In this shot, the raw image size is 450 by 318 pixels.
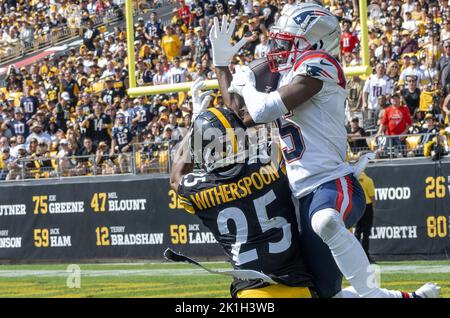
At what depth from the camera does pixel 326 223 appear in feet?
16.4

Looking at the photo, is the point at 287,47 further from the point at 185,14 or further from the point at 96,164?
the point at 185,14

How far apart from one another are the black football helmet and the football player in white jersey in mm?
435

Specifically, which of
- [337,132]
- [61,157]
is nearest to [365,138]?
[61,157]

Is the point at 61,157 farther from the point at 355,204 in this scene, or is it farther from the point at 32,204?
the point at 355,204

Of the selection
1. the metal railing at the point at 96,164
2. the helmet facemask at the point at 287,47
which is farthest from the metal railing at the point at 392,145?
the helmet facemask at the point at 287,47

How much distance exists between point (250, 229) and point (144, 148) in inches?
438

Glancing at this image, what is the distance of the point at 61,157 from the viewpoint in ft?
55.6

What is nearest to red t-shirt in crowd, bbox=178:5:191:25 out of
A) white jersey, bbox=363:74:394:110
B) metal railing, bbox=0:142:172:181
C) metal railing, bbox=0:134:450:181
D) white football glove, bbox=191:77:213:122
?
metal railing, bbox=0:134:450:181

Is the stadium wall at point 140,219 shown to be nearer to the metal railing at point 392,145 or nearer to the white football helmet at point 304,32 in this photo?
the metal railing at point 392,145

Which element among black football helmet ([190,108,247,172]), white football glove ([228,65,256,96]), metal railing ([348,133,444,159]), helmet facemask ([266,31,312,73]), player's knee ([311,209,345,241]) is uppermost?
helmet facemask ([266,31,312,73])

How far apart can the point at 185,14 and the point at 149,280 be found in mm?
6059

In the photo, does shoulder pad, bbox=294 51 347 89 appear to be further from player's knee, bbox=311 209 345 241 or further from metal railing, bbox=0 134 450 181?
metal railing, bbox=0 134 450 181

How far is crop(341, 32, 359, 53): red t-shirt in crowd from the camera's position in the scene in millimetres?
14375

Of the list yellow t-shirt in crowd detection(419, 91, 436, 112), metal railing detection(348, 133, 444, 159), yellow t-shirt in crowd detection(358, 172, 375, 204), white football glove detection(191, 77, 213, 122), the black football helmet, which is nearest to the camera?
the black football helmet
